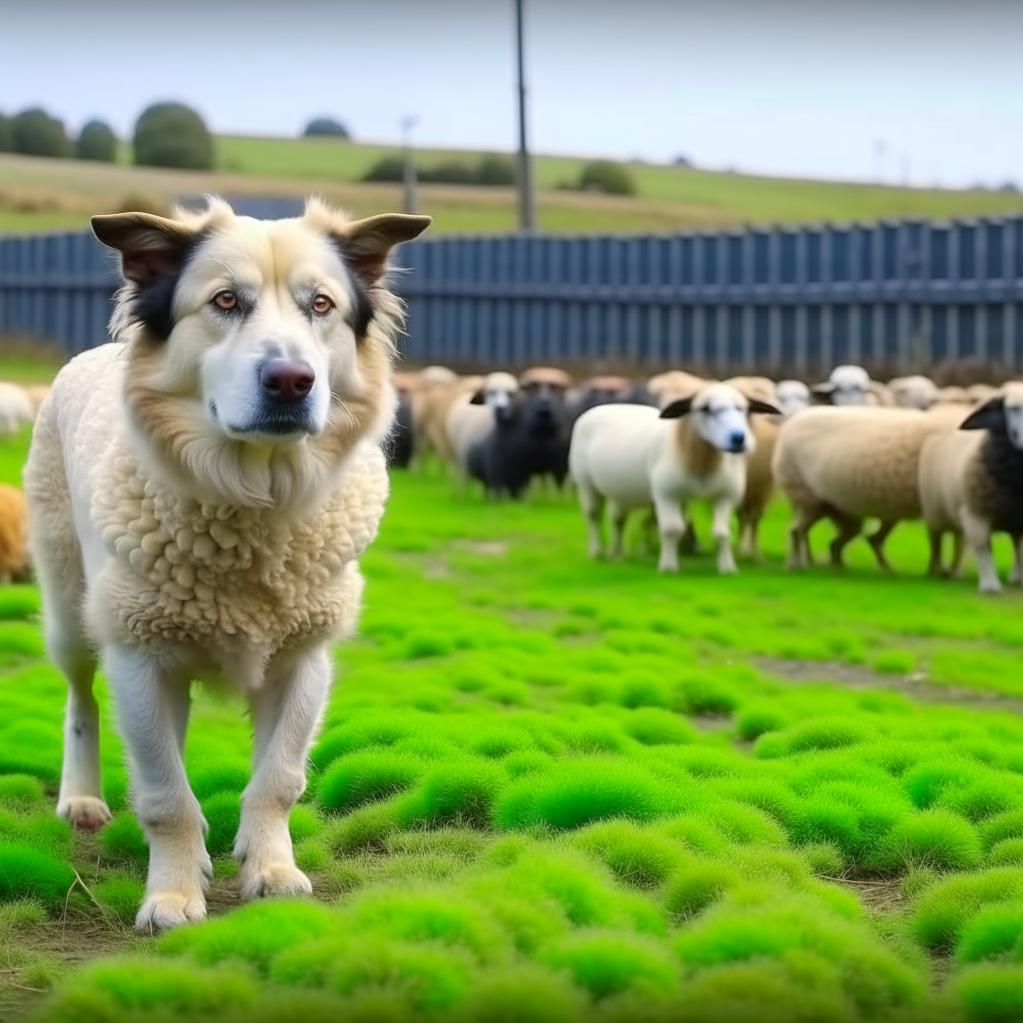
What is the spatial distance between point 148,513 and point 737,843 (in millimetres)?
2049

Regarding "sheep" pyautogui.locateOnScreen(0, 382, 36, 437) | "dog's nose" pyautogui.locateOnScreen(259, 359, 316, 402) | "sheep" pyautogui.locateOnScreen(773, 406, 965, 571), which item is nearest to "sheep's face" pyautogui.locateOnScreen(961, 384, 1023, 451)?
"sheep" pyautogui.locateOnScreen(773, 406, 965, 571)

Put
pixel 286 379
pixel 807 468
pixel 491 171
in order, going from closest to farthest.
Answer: pixel 286 379
pixel 807 468
pixel 491 171

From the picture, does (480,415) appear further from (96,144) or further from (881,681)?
(96,144)

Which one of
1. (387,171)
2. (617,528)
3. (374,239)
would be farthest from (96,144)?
(374,239)

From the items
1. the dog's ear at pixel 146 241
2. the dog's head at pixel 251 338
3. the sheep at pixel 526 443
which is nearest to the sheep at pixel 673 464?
the sheep at pixel 526 443

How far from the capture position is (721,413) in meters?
14.3

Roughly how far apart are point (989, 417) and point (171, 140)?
A: 55956mm

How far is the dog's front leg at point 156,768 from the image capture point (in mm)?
5223

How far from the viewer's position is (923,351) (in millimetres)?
25750

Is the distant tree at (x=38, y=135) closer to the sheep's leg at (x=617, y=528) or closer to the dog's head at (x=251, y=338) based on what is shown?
the sheep's leg at (x=617, y=528)

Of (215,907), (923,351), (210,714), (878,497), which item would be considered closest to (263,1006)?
(215,907)

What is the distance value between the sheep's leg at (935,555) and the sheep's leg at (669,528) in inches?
79.5

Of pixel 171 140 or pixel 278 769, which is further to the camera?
pixel 171 140

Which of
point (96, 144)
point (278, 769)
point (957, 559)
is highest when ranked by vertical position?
point (96, 144)
